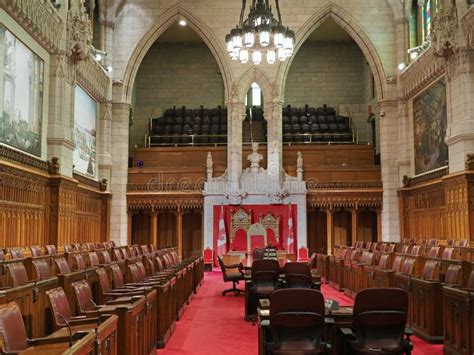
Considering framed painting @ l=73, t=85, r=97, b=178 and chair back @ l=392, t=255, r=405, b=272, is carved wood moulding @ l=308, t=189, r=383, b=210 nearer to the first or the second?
framed painting @ l=73, t=85, r=97, b=178

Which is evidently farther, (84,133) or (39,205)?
(84,133)

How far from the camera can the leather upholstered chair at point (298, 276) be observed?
867 centimetres

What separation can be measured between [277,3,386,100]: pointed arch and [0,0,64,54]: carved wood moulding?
30.4ft

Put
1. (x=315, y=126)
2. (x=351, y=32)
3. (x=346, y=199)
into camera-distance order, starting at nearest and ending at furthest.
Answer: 1. (x=346, y=199)
2. (x=351, y=32)
3. (x=315, y=126)

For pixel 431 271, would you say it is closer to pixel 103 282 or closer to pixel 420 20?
pixel 103 282

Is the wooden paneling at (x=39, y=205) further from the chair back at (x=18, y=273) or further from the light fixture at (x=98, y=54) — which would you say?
the chair back at (x=18, y=273)

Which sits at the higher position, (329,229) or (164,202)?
(164,202)

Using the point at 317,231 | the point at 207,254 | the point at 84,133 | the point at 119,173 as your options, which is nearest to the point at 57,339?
the point at 84,133

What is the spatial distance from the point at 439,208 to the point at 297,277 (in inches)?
394

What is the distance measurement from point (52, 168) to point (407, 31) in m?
14.1

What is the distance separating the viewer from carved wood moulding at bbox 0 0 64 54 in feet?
42.1

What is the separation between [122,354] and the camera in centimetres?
483

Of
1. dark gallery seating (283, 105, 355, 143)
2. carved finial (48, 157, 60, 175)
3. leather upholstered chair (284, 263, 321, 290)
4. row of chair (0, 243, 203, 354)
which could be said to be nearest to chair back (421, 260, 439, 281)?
leather upholstered chair (284, 263, 321, 290)

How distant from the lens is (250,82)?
22.2 m
